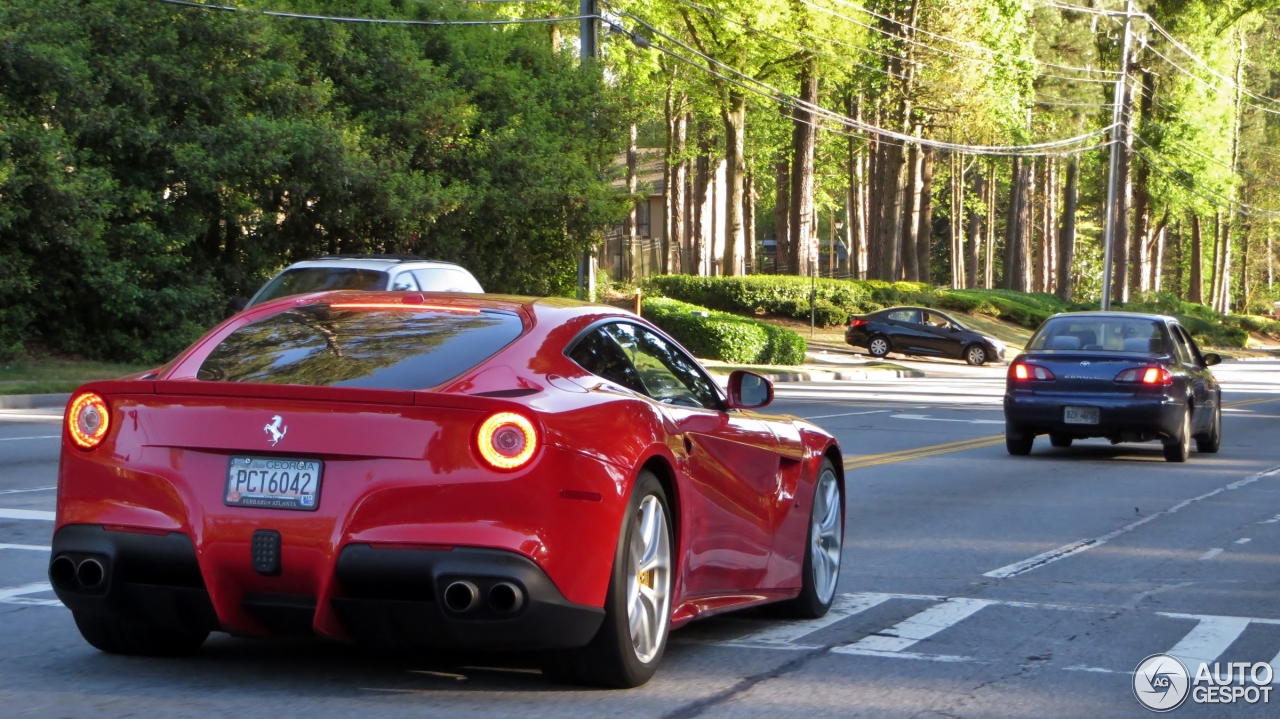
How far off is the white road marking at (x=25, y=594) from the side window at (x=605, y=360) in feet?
9.68

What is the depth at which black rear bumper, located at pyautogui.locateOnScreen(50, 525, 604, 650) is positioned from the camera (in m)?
5.05

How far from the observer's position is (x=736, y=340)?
1470 inches

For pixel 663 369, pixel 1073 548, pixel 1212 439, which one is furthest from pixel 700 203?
pixel 663 369

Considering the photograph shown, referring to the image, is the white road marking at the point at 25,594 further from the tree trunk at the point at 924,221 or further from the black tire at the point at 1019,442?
the tree trunk at the point at 924,221

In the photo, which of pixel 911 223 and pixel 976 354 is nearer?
pixel 976 354

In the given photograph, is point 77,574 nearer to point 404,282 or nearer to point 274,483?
point 274,483

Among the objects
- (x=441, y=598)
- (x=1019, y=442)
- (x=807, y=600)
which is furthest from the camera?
(x=1019, y=442)

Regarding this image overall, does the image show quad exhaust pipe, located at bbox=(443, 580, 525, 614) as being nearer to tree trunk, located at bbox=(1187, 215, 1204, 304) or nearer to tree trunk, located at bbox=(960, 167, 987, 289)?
tree trunk, located at bbox=(960, 167, 987, 289)

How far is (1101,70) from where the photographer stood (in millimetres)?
69000

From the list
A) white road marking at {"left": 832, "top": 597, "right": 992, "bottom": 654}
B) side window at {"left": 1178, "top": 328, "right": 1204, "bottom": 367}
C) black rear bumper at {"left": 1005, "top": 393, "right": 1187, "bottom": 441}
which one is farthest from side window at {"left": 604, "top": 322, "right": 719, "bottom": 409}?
side window at {"left": 1178, "top": 328, "right": 1204, "bottom": 367}

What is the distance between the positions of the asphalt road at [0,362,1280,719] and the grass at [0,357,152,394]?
8.45 meters

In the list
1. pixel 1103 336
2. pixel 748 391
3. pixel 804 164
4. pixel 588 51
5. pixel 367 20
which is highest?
pixel 367 20

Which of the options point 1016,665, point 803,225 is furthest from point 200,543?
point 803,225

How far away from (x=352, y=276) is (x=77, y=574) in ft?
40.7
